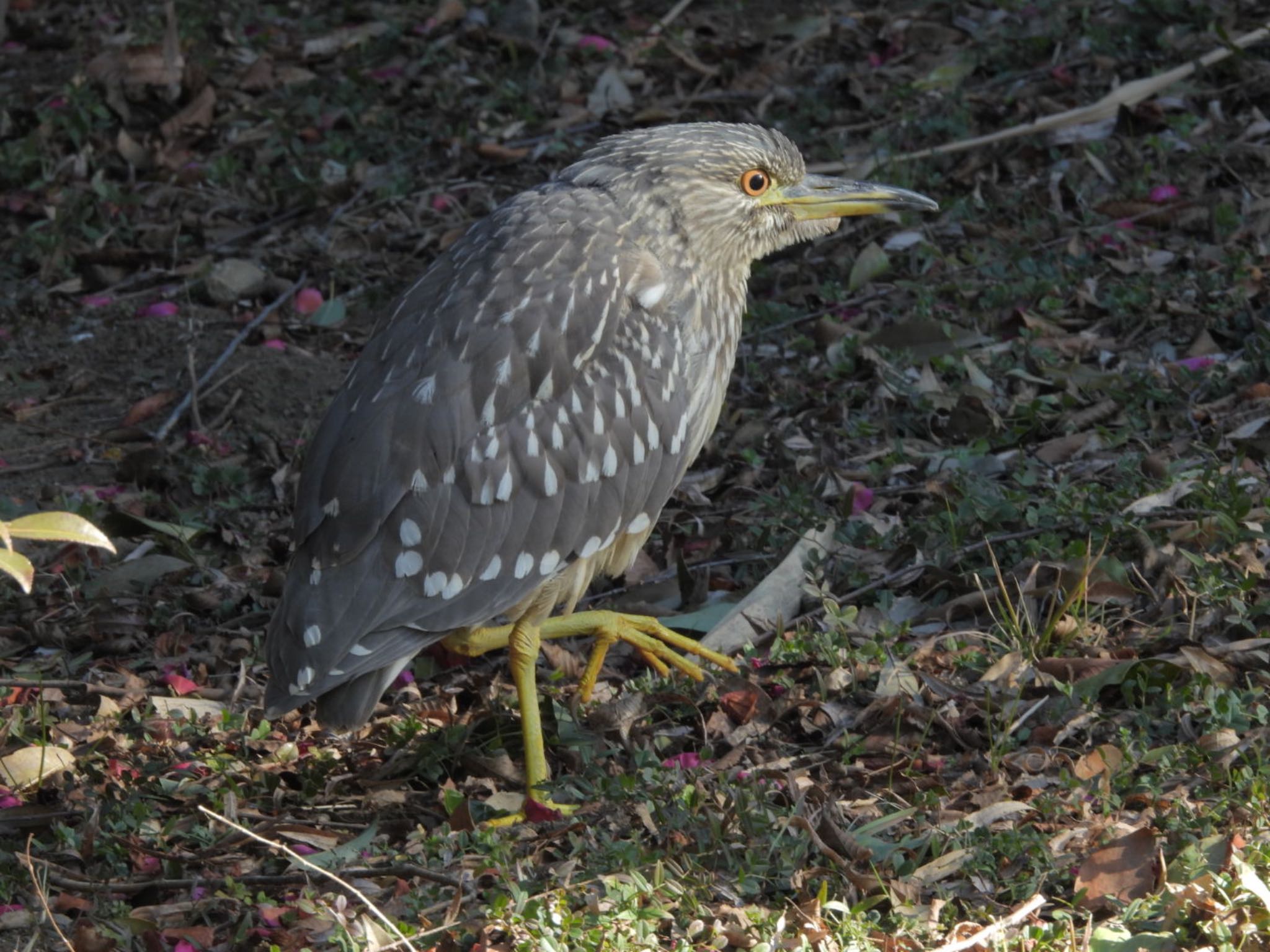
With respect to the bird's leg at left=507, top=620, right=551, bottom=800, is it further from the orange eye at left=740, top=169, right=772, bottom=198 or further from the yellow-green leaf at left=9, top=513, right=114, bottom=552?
the yellow-green leaf at left=9, top=513, right=114, bottom=552

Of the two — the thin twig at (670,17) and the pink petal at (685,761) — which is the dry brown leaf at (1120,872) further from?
the thin twig at (670,17)

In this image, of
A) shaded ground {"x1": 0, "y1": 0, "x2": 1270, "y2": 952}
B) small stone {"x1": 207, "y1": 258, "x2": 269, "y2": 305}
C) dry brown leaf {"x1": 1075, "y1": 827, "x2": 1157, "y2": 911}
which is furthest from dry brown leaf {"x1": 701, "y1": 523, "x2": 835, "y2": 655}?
small stone {"x1": 207, "y1": 258, "x2": 269, "y2": 305}

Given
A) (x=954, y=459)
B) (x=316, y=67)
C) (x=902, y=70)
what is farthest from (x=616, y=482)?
(x=316, y=67)

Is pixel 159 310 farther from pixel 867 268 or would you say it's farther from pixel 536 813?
pixel 536 813

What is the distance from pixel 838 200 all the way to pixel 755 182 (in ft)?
1.05

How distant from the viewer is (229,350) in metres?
7.09

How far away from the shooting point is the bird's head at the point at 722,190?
16.5 feet

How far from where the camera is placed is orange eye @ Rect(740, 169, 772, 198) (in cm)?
517

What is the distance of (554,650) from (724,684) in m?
0.82

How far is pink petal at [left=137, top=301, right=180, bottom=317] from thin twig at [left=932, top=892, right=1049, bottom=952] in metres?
5.43

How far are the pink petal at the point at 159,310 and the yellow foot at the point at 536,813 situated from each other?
13.5 ft

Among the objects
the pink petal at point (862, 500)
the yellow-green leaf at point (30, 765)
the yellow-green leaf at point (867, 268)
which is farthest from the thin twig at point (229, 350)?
the pink petal at point (862, 500)

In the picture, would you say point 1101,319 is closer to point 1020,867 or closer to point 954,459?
point 954,459

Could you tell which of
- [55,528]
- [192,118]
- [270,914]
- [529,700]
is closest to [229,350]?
[192,118]
